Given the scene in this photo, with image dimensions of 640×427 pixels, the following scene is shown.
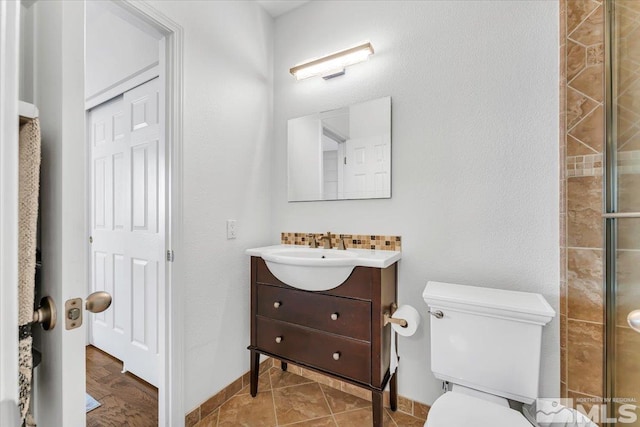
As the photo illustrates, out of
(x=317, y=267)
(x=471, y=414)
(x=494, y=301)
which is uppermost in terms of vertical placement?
(x=317, y=267)

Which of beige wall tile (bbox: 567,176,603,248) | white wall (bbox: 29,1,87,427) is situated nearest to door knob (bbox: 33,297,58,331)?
white wall (bbox: 29,1,87,427)

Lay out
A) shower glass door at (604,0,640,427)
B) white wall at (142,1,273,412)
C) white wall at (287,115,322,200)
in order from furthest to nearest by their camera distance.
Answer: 1. white wall at (287,115,322,200)
2. white wall at (142,1,273,412)
3. shower glass door at (604,0,640,427)

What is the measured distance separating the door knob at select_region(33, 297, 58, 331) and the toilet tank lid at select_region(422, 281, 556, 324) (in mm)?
1240

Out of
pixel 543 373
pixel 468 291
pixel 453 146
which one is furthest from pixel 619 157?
pixel 543 373

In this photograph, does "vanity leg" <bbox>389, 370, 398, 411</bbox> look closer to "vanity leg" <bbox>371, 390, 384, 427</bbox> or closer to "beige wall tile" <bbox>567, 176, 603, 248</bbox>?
"vanity leg" <bbox>371, 390, 384, 427</bbox>

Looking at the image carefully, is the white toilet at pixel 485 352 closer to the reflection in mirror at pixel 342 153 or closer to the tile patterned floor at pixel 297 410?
the tile patterned floor at pixel 297 410

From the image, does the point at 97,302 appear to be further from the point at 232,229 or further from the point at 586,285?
the point at 586,285

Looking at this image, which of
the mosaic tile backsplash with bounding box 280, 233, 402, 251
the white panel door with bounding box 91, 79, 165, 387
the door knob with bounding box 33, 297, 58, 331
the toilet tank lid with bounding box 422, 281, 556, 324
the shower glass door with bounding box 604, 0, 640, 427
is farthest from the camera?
the white panel door with bounding box 91, 79, 165, 387

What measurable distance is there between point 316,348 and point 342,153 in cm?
116

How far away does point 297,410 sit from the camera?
1.55 meters

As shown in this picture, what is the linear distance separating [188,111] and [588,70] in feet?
6.09

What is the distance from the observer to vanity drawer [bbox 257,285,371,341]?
4.34 feet

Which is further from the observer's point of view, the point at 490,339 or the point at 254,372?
the point at 254,372

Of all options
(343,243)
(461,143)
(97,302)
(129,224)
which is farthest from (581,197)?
(129,224)
